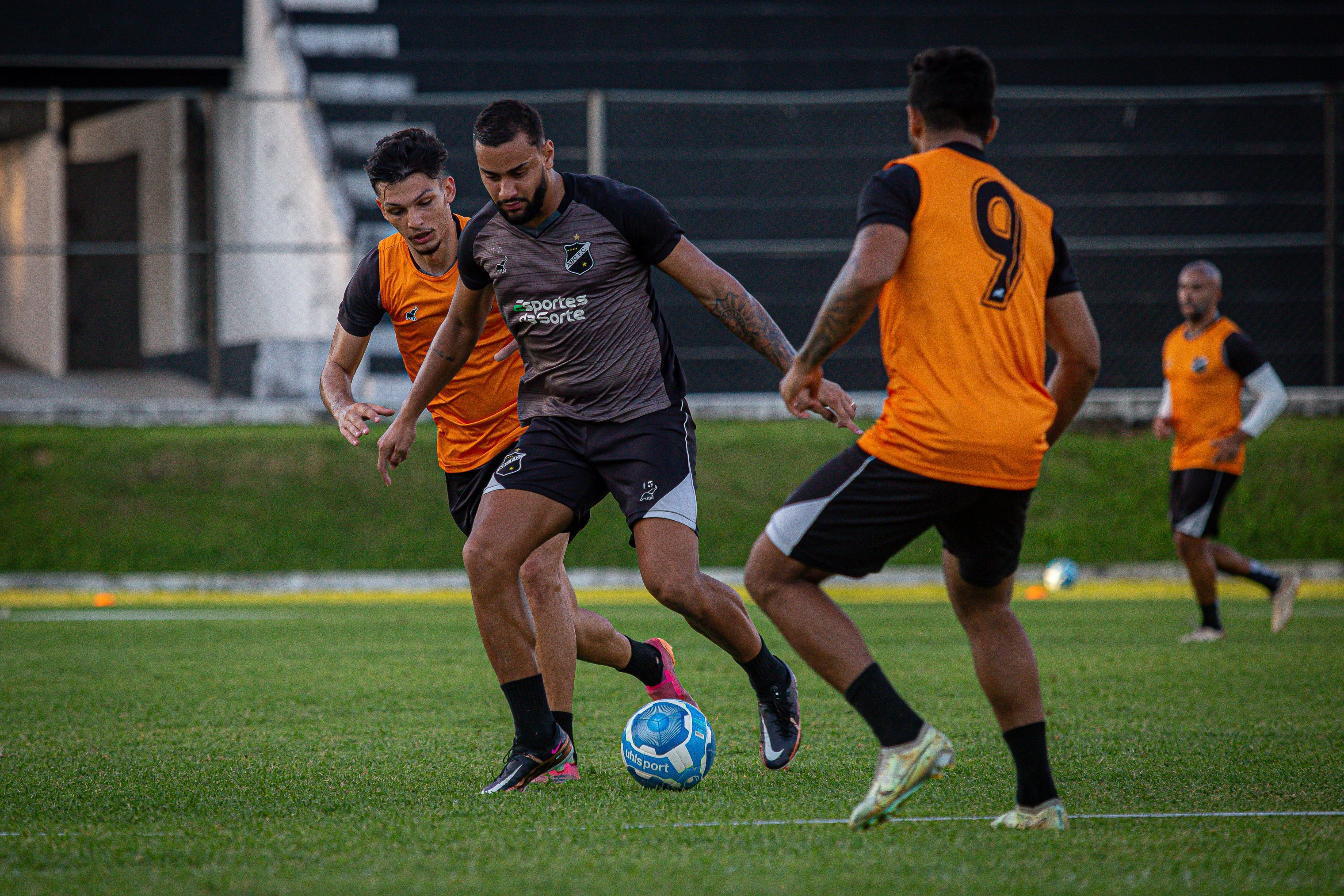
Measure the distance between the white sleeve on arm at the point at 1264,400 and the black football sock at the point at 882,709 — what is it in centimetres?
608

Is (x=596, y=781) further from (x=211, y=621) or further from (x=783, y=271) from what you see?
(x=783, y=271)

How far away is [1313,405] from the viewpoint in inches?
535

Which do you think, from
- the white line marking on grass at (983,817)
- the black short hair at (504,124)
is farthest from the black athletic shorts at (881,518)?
the black short hair at (504,124)

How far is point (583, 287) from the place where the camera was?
457 cm

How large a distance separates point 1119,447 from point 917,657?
6.40m

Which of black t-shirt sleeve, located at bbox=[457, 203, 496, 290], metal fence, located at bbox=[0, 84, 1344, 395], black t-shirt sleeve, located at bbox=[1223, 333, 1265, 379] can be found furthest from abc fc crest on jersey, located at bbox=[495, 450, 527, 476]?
metal fence, located at bbox=[0, 84, 1344, 395]

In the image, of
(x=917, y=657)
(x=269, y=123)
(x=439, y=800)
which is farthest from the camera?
(x=269, y=123)

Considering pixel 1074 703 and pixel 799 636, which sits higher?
pixel 799 636

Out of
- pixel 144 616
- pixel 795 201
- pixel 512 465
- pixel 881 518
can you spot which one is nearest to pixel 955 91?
pixel 881 518

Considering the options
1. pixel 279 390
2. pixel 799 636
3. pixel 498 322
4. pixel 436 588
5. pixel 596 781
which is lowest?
pixel 436 588

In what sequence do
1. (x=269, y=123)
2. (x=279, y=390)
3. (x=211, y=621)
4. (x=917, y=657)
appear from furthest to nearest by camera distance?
(x=269, y=123) < (x=279, y=390) < (x=211, y=621) < (x=917, y=657)

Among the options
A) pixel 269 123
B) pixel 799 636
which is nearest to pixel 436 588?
pixel 269 123

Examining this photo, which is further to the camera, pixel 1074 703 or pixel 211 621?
pixel 211 621

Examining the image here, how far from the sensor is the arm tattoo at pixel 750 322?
4.45m
